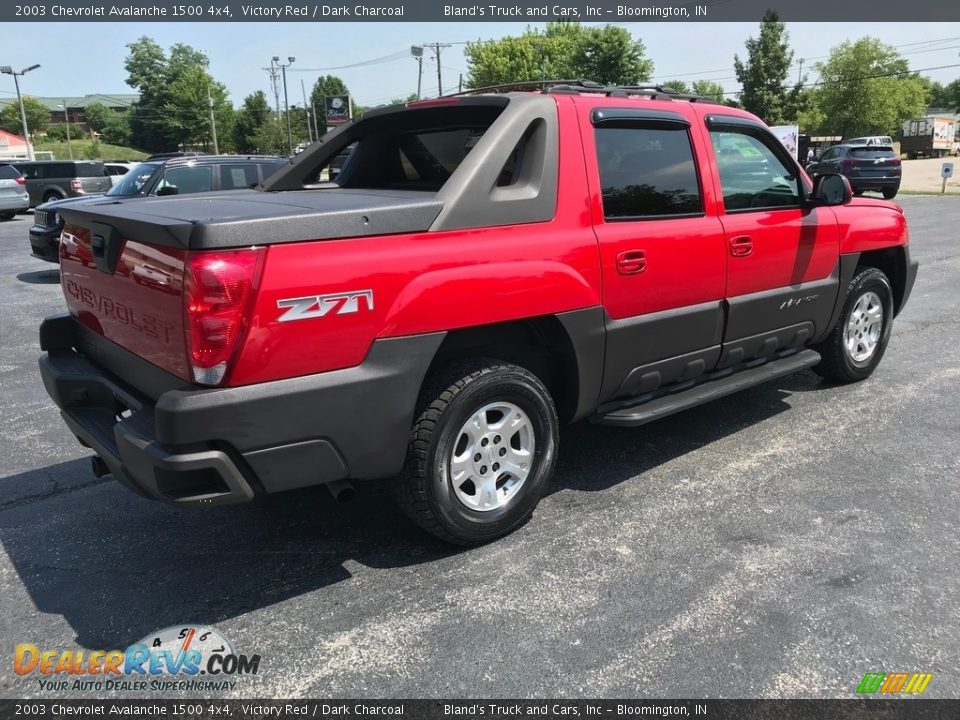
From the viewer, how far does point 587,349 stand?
3453 mm

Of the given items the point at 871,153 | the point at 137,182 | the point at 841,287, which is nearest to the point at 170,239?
the point at 841,287

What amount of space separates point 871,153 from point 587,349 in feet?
77.7

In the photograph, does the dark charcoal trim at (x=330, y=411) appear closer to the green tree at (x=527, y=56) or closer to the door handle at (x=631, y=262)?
the door handle at (x=631, y=262)

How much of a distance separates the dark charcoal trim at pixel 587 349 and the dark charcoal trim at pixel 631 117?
3.07ft

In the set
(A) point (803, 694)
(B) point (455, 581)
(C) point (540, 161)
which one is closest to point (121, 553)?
(B) point (455, 581)

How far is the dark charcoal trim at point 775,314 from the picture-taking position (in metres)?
4.21

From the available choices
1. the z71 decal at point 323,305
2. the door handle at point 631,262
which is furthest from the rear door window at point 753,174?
the z71 decal at point 323,305

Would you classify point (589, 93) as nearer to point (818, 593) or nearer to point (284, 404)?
point (284, 404)

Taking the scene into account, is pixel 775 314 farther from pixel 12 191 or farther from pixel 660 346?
pixel 12 191

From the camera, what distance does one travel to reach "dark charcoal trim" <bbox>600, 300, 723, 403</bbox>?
3.61 metres

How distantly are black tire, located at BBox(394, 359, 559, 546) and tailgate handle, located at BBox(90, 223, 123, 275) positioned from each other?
1320mm

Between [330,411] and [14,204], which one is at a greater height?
[14,204]

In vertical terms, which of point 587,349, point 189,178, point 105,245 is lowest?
point 587,349

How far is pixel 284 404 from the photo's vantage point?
2572 mm
